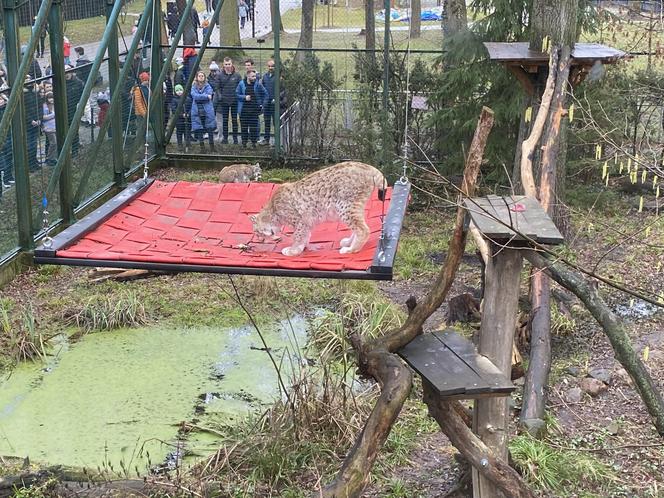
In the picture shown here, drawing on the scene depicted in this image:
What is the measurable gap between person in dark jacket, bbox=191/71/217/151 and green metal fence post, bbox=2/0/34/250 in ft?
14.6

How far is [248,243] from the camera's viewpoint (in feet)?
22.5

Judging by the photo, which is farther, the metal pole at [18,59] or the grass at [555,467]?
the metal pole at [18,59]

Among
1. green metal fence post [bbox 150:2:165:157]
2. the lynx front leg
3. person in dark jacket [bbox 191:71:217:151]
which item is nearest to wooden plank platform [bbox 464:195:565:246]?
the lynx front leg

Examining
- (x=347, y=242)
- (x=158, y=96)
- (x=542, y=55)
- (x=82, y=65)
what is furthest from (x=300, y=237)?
(x=158, y=96)

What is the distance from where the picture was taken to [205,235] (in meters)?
6.84

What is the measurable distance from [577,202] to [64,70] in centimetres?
633

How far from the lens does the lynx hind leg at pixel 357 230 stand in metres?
6.63

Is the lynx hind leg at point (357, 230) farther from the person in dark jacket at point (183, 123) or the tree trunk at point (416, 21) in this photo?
the tree trunk at point (416, 21)

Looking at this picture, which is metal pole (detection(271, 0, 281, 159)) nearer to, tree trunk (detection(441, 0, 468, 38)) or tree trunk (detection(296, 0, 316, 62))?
tree trunk (detection(296, 0, 316, 62))

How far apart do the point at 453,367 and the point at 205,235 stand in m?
2.53

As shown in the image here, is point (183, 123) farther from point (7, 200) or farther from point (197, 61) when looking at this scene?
point (7, 200)

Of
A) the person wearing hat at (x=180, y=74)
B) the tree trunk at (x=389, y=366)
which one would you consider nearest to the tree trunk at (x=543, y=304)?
the tree trunk at (x=389, y=366)

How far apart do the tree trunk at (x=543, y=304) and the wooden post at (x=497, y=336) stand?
1425 mm

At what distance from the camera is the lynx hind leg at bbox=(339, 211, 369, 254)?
663 cm
